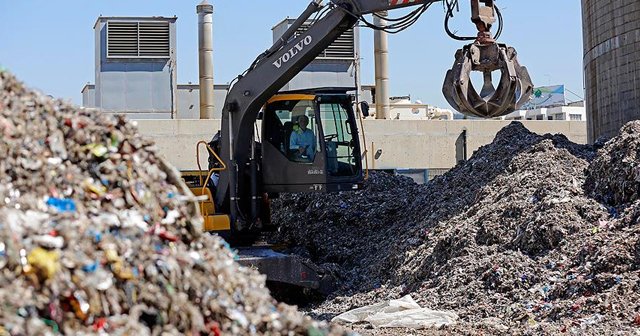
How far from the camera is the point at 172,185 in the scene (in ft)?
16.3

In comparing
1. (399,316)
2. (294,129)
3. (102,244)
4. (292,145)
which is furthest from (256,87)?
(102,244)

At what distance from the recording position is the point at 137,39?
28.8 metres

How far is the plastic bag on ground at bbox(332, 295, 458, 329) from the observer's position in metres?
9.90

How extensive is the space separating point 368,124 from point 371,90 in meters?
7.52

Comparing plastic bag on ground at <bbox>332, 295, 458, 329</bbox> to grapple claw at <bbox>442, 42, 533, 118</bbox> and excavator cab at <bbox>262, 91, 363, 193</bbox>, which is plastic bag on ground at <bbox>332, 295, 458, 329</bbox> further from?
grapple claw at <bbox>442, 42, 533, 118</bbox>

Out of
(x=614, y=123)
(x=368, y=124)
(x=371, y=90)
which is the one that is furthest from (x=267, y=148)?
(x=371, y=90)

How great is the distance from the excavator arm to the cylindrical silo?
7.93 metres

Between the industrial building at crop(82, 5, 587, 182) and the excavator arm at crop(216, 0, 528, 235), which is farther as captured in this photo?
the industrial building at crop(82, 5, 587, 182)

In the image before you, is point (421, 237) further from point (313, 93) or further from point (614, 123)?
point (614, 123)

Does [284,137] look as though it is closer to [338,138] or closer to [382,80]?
[338,138]

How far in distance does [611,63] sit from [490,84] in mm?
8139

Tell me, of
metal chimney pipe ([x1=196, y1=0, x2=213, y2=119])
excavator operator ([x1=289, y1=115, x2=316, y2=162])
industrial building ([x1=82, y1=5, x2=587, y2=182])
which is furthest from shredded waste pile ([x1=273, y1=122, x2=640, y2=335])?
metal chimney pipe ([x1=196, y1=0, x2=213, y2=119])

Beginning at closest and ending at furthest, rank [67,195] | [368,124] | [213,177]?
[67,195]
[213,177]
[368,124]

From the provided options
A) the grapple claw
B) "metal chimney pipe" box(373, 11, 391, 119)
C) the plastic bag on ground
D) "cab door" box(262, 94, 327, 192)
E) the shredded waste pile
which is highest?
"metal chimney pipe" box(373, 11, 391, 119)
